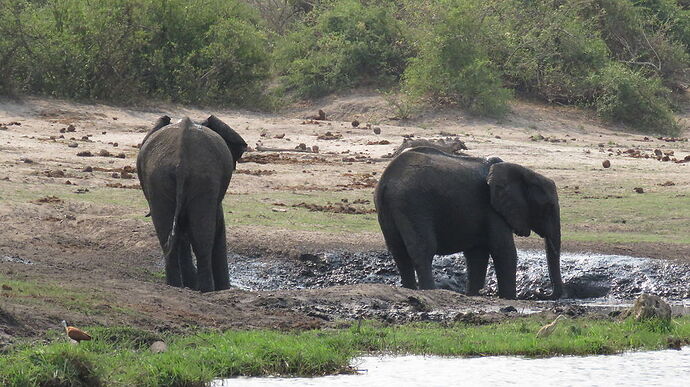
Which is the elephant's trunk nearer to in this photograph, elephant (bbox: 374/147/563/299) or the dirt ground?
elephant (bbox: 374/147/563/299)

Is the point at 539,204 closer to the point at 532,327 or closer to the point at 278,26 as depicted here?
the point at 532,327

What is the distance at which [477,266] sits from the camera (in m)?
15.1

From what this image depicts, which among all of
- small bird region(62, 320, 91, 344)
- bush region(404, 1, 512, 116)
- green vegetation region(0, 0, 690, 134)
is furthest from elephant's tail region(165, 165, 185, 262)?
bush region(404, 1, 512, 116)

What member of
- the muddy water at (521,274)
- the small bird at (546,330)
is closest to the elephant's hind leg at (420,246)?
the muddy water at (521,274)

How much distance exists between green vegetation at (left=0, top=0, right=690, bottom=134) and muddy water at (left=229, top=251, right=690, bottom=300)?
11.6 m

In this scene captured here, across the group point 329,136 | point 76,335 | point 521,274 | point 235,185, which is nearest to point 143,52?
point 329,136

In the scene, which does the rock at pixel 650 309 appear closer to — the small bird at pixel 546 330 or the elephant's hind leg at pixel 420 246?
the small bird at pixel 546 330

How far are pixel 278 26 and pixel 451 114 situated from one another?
12865mm

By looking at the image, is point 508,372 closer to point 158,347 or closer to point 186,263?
point 158,347

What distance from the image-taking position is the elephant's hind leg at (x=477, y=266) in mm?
15055

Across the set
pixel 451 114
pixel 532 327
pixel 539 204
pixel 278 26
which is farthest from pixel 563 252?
pixel 278 26

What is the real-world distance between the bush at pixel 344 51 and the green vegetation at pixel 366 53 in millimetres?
37

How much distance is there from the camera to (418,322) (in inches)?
478

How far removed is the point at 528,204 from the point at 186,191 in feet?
13.4
